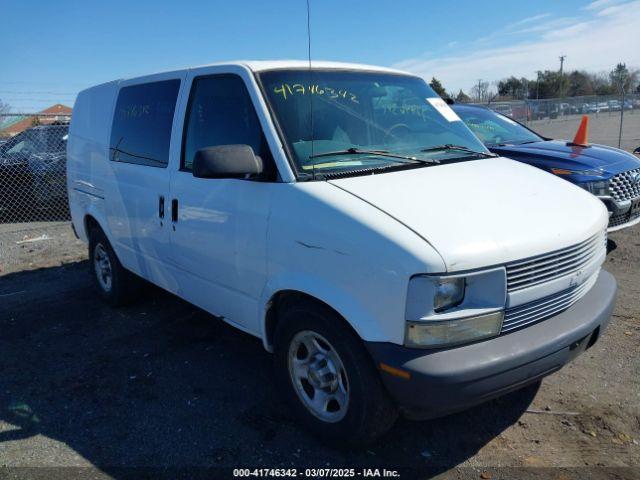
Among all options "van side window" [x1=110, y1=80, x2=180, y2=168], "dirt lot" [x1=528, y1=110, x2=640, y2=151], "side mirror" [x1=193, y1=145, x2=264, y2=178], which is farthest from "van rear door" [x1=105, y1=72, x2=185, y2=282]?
"dirt lot" [x1=528, y1=110, x2=640, y2=151]

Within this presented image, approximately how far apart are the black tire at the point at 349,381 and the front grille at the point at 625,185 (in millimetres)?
4503

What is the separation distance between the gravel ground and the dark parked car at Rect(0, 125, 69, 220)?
20.7ft

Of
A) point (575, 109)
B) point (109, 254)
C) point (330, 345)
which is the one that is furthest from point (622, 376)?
point (575, 109)

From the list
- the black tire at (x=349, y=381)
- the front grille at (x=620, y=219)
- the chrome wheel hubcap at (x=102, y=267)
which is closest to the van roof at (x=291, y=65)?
the black tire at (x=349, y=381)

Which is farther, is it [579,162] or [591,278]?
[579,162]

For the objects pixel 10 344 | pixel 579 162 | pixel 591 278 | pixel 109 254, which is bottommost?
pixel 10 344

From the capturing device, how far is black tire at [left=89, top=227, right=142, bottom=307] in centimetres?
522

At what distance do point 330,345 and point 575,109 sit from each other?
27.1 meters

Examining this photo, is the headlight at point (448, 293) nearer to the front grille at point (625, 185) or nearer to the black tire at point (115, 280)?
the black tire at point (115, 280)

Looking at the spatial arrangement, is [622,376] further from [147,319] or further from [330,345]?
[147,319]

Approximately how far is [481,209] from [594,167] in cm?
394

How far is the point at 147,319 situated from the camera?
5121 millimetres

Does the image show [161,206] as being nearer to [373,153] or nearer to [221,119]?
[221,119]

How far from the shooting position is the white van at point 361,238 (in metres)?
2.42
